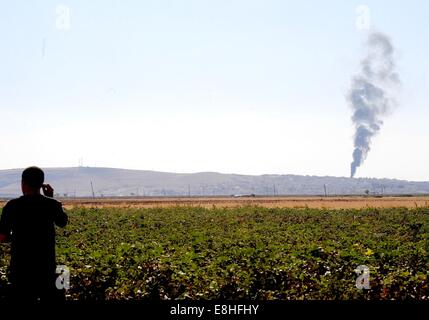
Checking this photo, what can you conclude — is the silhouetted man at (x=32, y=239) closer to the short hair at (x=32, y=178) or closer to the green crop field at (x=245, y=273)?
the short hair at (x=32, y=178)

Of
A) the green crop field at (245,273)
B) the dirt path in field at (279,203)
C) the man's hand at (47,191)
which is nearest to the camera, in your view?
the man's hand at (47,191)

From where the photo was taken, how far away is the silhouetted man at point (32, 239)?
6410 mm

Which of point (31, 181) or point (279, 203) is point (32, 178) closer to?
point (31, 181)

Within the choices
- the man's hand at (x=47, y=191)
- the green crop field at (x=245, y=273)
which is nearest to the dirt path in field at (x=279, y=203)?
the green crop field at (x=245, y=273)

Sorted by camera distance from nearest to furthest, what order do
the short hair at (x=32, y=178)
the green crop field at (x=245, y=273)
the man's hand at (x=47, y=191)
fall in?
the short hair at (x=32, y=178) → the man's hand at (x=47, y=191) → the green crop field at (x=245, y=273)

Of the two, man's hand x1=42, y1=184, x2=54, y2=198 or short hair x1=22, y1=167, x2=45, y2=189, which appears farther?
man's hand x1=42, y1=184, x2=54, y2=198

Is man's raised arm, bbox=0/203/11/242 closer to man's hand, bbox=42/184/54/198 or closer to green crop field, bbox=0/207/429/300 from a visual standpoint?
man's hand, bbox=42/184/54/198

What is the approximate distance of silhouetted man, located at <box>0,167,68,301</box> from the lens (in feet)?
21.0

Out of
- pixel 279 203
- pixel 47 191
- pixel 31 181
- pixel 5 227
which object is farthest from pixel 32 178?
pixel 279 203

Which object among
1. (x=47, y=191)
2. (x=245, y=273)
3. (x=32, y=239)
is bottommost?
(x=245, y=273)

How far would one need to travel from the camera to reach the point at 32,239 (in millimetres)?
6461

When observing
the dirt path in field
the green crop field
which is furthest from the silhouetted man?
the dirt path in field
